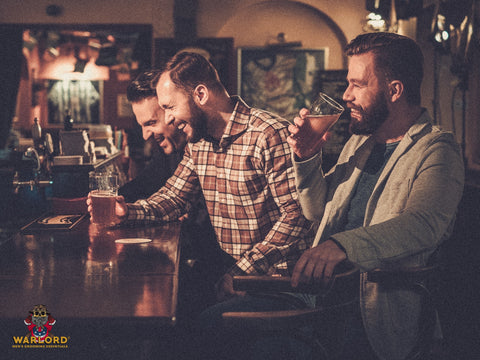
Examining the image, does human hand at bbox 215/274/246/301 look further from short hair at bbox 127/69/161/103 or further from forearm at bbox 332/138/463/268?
short hair at bbox 127/69/161/103

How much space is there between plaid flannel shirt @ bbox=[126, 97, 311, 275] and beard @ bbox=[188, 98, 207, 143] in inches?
2.7

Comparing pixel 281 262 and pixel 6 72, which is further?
pixel 6 72

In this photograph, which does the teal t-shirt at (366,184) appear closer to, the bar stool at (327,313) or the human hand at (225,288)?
the bar stool at (327,313)

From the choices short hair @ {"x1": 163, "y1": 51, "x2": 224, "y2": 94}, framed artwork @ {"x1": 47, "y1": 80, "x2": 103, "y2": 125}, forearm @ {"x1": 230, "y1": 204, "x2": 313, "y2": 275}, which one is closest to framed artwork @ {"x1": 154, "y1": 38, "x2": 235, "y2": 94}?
framed artwork @ {"x1": 47, "y1": 80, "x2": 103, "y2": 125}

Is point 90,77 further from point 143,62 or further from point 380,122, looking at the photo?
point 380,122

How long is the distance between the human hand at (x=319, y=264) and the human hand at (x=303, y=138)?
398 mm

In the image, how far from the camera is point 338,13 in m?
7.11

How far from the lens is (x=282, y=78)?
7.23 m

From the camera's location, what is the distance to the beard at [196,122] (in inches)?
92.4

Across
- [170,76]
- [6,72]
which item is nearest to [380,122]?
[170,76]

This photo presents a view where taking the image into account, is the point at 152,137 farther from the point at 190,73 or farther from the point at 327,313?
the point at 327,313

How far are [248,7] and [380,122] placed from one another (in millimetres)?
5732

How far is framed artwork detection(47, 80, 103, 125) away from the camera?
35.6 feet

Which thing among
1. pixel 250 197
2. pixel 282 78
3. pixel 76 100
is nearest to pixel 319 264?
pixel 250 197
